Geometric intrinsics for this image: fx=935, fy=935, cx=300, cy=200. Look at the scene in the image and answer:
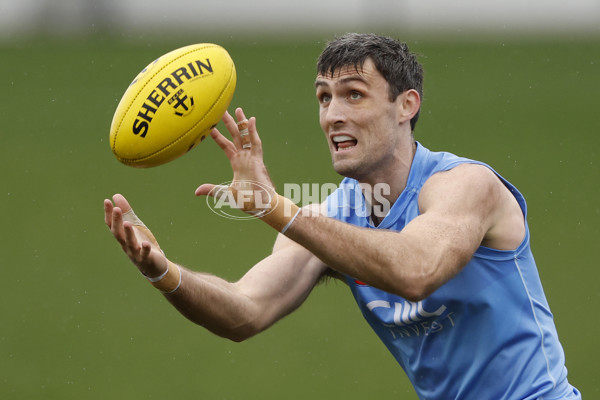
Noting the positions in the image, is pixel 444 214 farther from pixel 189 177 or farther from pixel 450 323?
pixel 189 177

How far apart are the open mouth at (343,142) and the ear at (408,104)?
326 mm

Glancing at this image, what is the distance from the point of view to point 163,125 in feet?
13.2

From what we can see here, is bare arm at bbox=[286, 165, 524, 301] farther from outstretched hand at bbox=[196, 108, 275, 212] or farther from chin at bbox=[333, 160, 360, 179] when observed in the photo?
chin at bbox=[333, 160, 360, 179]

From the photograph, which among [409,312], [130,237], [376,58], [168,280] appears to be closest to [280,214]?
[130,237]

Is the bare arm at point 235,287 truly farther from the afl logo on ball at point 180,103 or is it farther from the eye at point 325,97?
the eye at point 325,97

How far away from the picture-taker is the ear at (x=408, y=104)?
14.9 feet

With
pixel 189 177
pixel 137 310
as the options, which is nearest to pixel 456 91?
pixel 189 177

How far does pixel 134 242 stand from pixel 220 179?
8870mm

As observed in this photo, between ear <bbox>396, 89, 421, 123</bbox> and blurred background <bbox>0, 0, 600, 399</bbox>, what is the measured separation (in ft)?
2.32

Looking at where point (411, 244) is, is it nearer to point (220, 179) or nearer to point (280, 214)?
point (280, 214)

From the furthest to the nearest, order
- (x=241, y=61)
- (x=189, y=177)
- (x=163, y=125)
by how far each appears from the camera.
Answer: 1. (x=241, y=61)
2. (x=189, y=177)
3. (x=163, y=125)

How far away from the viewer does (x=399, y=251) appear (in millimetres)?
3494

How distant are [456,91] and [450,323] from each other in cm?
1251

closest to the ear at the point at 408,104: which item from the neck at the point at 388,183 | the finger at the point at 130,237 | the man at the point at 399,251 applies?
the man at the point at 399,251
